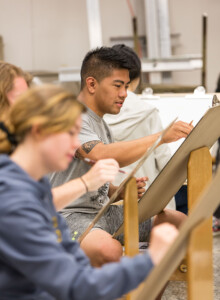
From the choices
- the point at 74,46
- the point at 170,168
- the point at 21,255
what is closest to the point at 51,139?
the point at 21,255

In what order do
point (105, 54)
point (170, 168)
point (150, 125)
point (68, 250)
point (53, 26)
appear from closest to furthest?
1. point (68, 250)
2. point (170, 168)
3. point (105, 54)
4. point (150, 125)
5. point (53, 26)

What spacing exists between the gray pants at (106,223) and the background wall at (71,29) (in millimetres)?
4389

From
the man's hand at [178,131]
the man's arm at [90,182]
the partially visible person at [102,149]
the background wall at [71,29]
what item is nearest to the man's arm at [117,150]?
the partially visible person at [102,149]

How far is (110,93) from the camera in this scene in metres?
2.29

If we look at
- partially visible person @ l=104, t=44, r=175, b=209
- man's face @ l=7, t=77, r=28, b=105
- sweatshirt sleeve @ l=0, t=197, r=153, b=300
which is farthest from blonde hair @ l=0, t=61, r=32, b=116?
partially visible person @ l=104, t=44, r=175, b=209

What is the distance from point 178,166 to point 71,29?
189 inches

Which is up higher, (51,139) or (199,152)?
(51,139)

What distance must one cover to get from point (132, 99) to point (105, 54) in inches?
31.1

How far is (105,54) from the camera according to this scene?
236 cm

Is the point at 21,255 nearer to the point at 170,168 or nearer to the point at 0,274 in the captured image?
the point at 0,274

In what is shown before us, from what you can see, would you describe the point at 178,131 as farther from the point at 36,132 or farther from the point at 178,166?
the point at 36,132

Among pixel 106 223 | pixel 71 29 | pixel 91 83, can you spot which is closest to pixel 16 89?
pixel 91 83

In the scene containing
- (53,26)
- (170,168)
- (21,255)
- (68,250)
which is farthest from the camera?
(53,26)

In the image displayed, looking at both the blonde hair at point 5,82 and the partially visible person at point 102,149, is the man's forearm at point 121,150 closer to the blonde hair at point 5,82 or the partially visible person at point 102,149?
the partially visible person at point 102,149
